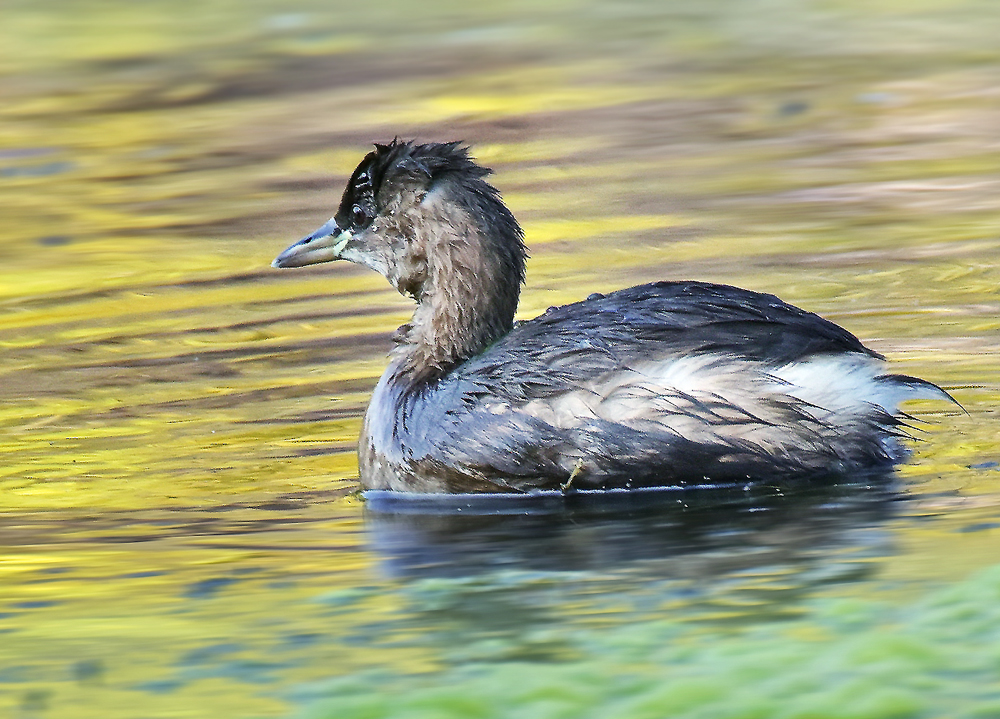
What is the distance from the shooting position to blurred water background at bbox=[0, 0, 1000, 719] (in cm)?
499

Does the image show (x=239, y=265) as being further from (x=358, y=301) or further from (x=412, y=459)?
(x=412, y=459)

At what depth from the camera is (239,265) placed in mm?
11695

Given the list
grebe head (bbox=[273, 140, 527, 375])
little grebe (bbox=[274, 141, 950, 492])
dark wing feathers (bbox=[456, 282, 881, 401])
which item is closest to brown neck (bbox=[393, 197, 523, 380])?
grebe head (bbox=[273, 140, 527, 375])

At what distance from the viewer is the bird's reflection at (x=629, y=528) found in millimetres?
5887

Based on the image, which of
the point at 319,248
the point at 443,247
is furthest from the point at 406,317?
the point at 443,247

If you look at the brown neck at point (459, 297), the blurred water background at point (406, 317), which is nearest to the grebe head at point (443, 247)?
the brown neck at point (459, 297)

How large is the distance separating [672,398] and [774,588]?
4.37 feet

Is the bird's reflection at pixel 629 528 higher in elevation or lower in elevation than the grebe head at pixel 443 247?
lower

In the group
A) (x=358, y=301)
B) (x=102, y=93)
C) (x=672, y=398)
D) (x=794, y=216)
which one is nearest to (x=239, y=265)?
(x=358, y=301)

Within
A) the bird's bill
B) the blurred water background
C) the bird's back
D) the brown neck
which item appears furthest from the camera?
the bird's bill

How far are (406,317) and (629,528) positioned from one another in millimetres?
3996

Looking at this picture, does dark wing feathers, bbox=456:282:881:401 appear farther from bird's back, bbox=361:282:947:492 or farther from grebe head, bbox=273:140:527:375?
grebe head, bbox=273:140:527:375

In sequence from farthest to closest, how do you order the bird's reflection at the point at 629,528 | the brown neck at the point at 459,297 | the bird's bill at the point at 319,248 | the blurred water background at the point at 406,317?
the bird's bill at the point at 319,248 < the brown neck at the point at 459,297 < the bird's reflection at the point at 629,528 < the blurred water background at the point at 406,317

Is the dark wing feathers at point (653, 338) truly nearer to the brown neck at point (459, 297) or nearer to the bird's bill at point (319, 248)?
the brown neck at point (459, 297)
